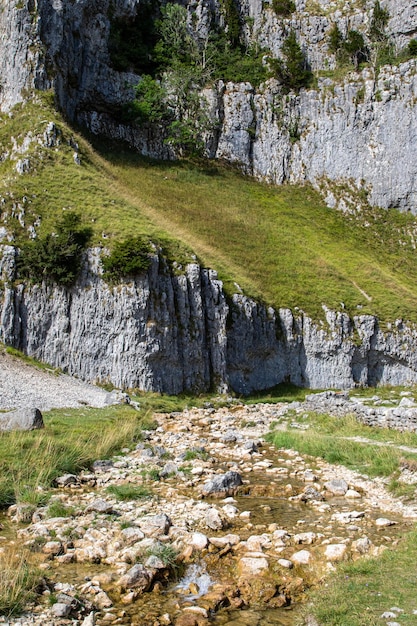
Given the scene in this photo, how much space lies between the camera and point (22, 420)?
16438mm

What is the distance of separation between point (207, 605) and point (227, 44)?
92.8 metres

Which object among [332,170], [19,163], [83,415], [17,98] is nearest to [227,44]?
[332,170]

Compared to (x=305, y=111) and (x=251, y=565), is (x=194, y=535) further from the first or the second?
(x=305, y=111)

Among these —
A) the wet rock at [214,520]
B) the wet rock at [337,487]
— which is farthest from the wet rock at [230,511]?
the wet rock at [337,487]

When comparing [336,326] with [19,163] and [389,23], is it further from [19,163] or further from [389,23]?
[389,23]

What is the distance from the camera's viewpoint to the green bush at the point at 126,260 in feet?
106

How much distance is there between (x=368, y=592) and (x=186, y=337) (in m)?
27.3

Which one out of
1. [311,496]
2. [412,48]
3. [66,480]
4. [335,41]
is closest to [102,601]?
[66,480]

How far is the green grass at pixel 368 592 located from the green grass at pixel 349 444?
5.08m

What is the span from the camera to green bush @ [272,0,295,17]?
8644 cm

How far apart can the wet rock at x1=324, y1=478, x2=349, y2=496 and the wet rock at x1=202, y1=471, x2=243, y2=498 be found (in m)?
2.41

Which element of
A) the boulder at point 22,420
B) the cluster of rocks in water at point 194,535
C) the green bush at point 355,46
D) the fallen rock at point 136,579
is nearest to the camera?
the cluster of rocks in water at point 194,535

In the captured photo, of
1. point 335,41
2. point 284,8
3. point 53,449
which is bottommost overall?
point 53,449

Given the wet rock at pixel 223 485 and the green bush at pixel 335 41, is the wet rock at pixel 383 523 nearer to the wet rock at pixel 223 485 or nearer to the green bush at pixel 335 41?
the wet rock at pixel 223 485
